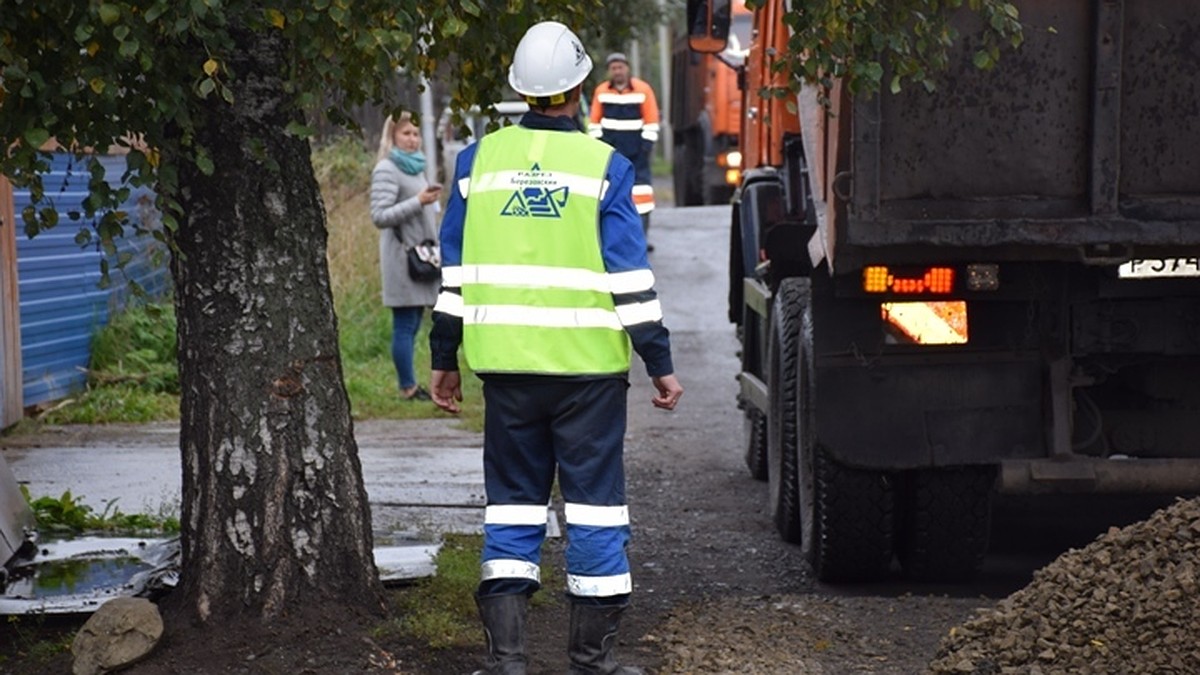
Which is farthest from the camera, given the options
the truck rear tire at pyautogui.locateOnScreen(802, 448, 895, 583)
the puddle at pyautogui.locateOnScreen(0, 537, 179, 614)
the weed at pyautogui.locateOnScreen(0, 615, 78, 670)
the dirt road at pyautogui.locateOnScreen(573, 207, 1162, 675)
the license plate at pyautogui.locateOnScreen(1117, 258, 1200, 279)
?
the truck rear tire at pyautogui.locateOnScreen(802, 448, 895, 583)

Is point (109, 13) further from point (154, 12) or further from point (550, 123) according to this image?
point (550, 123)

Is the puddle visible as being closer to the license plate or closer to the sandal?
the license plate

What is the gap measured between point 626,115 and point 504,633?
1301 centimetres

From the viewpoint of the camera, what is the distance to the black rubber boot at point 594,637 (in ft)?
17.5

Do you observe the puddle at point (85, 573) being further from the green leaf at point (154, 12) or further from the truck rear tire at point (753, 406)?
the truck rear tire at point (753, 406)

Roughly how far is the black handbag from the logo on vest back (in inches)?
245

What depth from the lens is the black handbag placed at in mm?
11469

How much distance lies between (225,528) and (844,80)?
225 cm

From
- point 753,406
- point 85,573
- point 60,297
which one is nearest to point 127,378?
point 60,297

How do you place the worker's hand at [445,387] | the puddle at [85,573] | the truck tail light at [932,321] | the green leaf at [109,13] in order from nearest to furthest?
the green leaf at [109,13] → the worker's hand at [445,387] → the puddle at [85,573] → the truck tail light at [932,321]

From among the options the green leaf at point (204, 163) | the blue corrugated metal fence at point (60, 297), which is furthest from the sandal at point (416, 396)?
the green leaf at point (204, 163)

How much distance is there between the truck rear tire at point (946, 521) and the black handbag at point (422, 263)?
15.9ft

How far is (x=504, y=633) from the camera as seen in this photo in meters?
5.33

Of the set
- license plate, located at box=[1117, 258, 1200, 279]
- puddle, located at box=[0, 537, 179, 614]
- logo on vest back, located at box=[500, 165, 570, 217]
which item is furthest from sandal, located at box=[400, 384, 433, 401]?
logo on vest back, located at box=[500, 165, 570, 217]
